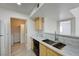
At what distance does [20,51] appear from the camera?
1.32 metres

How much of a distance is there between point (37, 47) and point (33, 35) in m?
0.19

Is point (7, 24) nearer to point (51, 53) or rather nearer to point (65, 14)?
point (51, 53)

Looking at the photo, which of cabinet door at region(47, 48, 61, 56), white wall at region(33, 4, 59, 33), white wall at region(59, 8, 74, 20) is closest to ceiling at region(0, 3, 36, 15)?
white wall at region(33, 4, 59, 33)

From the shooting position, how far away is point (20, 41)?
1.43 meters

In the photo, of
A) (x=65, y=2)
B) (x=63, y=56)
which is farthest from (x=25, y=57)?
(x=65, y=2)

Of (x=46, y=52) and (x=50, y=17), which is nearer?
(x=46, y=52)

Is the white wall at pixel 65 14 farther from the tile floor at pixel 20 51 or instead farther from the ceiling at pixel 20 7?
the tile floor at pixel 20 51

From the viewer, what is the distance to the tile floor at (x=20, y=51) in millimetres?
1283

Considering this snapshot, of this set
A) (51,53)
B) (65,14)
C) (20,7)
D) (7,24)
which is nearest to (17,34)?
(7,24)

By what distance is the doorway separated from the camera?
129cm

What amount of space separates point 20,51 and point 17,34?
0.79 feet

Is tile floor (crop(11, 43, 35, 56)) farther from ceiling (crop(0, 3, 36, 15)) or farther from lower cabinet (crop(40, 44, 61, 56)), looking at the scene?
ceiling (crop(0, 3, 36, 15))

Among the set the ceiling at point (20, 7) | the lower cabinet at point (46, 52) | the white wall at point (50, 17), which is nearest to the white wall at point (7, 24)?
the ceiling at point (20, 7)

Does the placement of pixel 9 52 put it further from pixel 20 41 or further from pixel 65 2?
pixel 65 2
